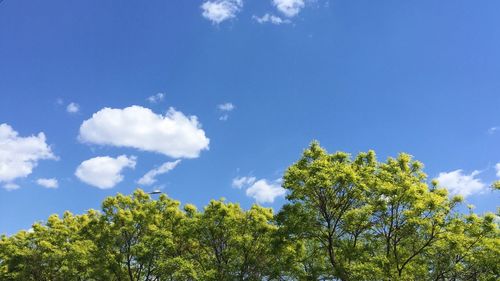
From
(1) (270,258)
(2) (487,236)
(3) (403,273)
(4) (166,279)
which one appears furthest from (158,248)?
(2) (487,236)

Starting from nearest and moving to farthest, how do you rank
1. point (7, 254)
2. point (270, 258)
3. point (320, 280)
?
point (320, 280)
point (270, 258)
point (7, 254)

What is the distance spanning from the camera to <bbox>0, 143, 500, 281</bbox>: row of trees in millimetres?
27891

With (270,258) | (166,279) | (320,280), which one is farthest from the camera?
(166,279)

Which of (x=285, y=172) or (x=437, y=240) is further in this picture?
(x=285, y=172)

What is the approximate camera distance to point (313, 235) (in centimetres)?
2980

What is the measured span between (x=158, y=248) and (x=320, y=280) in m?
12.9

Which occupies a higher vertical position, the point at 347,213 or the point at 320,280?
the point at 347,213

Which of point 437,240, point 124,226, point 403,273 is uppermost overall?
point 124,226

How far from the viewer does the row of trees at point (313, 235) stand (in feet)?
91.5

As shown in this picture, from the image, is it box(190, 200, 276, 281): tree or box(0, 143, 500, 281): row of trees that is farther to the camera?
box(190, 200, 276, 281): tree

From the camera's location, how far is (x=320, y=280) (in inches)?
1200

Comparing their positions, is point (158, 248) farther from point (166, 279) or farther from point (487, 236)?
point (487, 236)

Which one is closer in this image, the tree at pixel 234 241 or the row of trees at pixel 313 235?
the row of trees at pixel 313 235

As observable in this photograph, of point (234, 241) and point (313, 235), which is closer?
point (313, 235)
